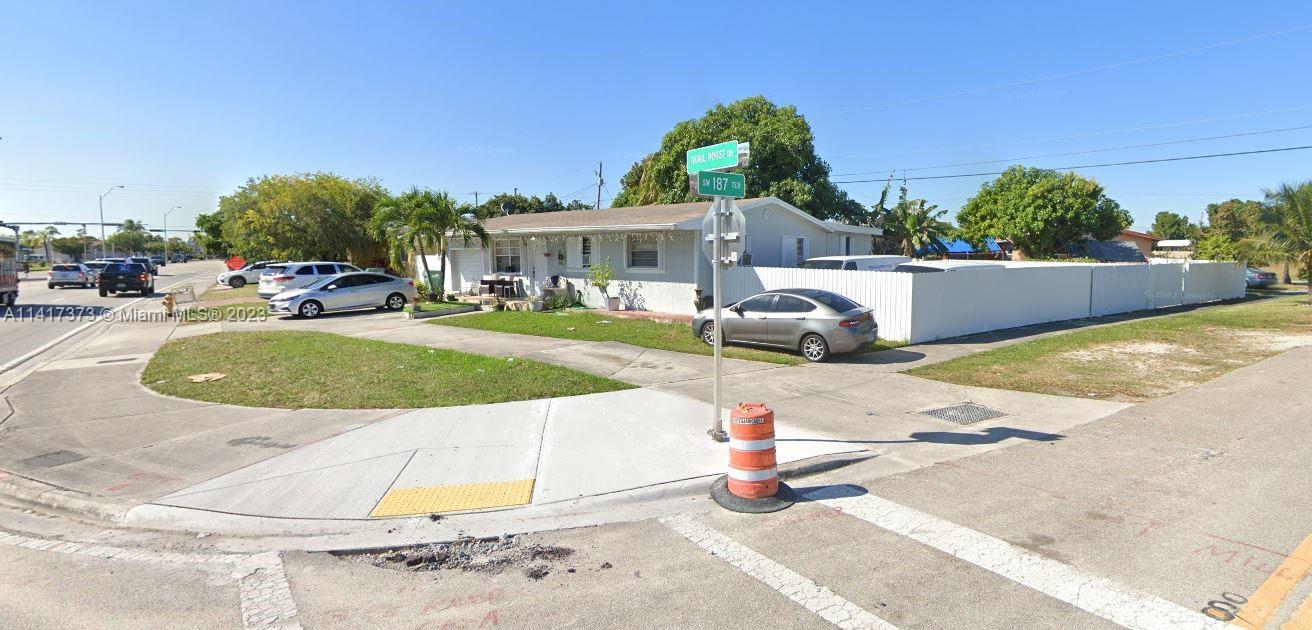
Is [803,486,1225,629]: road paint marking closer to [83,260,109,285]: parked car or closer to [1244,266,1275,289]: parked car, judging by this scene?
[1244,266,1275,289]: parked car

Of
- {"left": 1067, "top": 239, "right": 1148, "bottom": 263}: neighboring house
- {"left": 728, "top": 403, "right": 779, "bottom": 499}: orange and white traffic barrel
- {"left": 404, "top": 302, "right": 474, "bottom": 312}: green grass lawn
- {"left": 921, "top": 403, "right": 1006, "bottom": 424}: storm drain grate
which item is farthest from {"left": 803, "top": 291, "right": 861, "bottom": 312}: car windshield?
{"left": 1067, "top": 239, "right": 1148, "bottom": 263}: neighboring house

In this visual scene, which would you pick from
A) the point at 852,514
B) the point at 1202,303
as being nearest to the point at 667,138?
the point at 1202,303

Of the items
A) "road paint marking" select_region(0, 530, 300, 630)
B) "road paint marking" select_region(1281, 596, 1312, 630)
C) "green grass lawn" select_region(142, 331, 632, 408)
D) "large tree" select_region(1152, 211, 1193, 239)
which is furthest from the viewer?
"large tree" select_region(1152, 211, 1193, 239)

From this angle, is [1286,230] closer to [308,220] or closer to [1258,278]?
[1258,278]

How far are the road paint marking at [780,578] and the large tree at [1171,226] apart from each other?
106106 mm

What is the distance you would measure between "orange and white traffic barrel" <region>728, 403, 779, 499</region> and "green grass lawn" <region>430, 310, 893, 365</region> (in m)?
6.39

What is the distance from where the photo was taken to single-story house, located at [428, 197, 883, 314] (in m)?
18.5

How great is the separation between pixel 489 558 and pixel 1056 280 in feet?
60.5

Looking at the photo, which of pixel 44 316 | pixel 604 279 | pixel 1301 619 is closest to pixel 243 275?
pixel 44 316

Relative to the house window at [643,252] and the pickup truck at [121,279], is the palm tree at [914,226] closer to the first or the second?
the house window at [643,252]

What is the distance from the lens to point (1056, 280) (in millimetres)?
18078

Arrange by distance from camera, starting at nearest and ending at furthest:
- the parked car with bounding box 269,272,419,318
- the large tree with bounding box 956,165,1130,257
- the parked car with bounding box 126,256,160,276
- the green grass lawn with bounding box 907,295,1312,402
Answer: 1. the green grass lawn with bounding box 907,295,1312,402
2. the parked car with bounding box 269,272,419,318
3. the large tree with bounding box 956,165,1130,257
4. the parked car with bounding box 126,256,160,276

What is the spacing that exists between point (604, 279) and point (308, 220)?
2219cm

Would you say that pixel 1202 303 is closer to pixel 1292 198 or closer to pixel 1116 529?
pixel 1292 198
